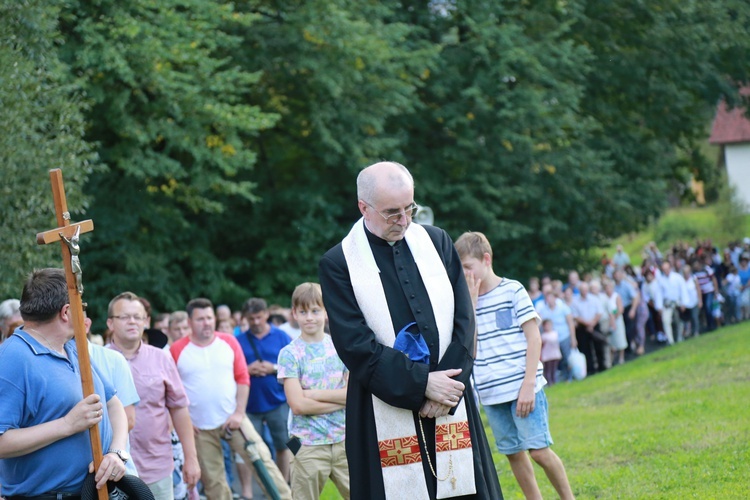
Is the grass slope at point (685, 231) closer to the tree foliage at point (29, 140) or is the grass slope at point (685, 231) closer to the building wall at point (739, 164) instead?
the building wall at point (739, 164)

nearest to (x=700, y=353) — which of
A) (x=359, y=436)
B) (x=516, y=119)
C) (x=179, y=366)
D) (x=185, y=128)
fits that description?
(x=516, y=119)

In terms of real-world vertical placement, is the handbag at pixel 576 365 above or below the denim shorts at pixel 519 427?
below

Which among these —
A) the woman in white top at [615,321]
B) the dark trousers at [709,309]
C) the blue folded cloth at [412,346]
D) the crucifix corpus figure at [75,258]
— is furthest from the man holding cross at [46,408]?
the dark trousers at [709,309]

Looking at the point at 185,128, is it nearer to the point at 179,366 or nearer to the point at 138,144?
the point at 138,144

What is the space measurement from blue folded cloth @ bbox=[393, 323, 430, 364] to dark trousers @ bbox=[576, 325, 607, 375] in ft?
59.6

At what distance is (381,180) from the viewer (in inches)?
213

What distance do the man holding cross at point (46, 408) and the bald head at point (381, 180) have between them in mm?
1569

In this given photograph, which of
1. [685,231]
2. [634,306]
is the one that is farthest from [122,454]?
[685,231]

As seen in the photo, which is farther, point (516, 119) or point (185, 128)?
point (516, 119)

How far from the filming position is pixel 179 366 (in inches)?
381

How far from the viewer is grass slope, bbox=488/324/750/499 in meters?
8.49

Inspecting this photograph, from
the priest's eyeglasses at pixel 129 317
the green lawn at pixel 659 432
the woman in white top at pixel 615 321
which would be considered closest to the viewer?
the priest's eyeglasses at pixel 129 317

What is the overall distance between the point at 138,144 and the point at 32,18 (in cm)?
538

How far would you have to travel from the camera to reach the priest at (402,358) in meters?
5.33
